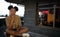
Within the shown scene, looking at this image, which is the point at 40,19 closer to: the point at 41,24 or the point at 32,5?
the point at 41,24

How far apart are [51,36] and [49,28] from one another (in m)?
0.62

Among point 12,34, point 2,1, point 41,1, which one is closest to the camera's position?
point 12,34

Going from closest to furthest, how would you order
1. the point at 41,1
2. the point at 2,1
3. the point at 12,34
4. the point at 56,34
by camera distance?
the point at 12,34 → the point at 56,34 → the point at 41,1 → the point at 2,1

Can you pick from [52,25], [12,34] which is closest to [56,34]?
[52,25]

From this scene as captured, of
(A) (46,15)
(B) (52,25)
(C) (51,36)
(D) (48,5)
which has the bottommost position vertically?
(C) (51,36)

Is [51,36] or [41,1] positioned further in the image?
[41,1]

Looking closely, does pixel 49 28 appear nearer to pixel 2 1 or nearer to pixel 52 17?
pixel 52 17

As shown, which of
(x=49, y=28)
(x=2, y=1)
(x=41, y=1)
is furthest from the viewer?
(x=2, y=1)

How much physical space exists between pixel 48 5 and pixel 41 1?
0.49m

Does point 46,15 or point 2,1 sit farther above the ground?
point 2,1

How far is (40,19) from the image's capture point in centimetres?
841

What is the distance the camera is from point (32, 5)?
8.41m

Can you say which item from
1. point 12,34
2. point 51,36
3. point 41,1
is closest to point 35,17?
point 41,1

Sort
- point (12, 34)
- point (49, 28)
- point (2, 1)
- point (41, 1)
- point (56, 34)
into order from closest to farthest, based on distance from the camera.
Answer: point (12, 34)
point (56, 34)
point (49, 28)
point (41, 1)
point (2, 1)
